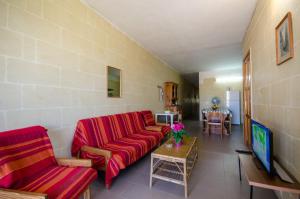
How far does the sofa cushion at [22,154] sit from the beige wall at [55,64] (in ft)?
0.65

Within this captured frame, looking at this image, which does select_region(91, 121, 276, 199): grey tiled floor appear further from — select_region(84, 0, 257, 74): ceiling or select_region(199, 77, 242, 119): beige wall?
select_region(199, 77, 242, 119): beige wall

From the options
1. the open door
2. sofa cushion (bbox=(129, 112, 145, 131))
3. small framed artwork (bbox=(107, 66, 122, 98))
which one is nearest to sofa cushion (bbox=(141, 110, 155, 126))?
sofa cushion (bbox=(129, 112, 145, 131))

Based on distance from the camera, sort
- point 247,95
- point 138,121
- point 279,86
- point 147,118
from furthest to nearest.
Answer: point 147,118 < point 138,121 < point 247,95 < point 279,86

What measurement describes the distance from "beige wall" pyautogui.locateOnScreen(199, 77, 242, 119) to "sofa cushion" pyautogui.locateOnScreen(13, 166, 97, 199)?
22.8 feet

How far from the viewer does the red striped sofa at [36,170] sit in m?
1.12

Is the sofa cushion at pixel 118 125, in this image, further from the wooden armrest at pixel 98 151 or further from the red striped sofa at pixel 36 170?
the red striped sofa at pixel 36 170

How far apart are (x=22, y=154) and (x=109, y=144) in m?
1.18

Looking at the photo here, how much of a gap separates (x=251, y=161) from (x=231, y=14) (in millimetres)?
2490

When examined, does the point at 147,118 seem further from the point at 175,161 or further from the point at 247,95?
the point at 247,95

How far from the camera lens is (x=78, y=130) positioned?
2.13 metres

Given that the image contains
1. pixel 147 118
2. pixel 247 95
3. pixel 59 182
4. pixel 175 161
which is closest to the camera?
pixel 59 182

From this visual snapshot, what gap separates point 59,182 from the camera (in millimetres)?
1239

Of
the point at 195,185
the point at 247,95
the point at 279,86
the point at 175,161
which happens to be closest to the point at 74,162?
the point at 175,161

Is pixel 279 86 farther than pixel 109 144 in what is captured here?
No
